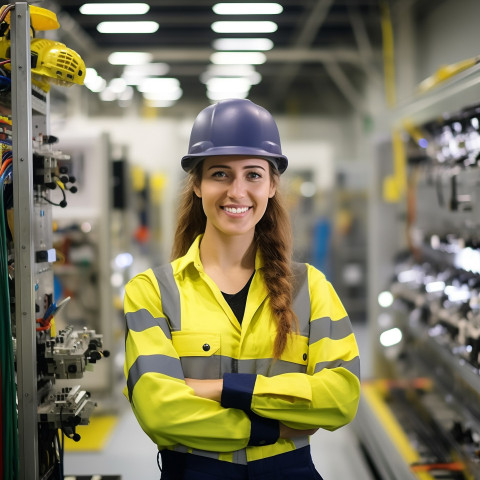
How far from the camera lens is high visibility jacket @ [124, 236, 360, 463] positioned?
5.52ft

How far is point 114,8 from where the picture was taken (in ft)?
20.0

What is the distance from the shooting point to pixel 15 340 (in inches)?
80.9

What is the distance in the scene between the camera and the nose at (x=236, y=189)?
5.94 feet

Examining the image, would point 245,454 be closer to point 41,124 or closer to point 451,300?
point 41,124

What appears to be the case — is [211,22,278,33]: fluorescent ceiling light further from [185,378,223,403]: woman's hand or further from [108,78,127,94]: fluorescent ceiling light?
[185,378,223,403]: woman's hand

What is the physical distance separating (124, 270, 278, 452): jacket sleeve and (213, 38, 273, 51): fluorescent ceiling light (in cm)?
661

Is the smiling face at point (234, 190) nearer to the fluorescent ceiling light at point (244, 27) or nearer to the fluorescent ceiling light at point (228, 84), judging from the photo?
the fluorescent ceiling light at point (244, 27)

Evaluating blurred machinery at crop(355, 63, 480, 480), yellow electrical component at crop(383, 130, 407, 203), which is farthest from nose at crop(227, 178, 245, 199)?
yellow electrical component at crop(383, 130, 407, 203)

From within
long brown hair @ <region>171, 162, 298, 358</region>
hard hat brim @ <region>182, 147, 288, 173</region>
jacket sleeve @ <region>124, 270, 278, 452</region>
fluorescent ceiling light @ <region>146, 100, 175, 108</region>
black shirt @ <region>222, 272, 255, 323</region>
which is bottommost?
jacket sleeve @ <region>124, 270, 278, 452</region>

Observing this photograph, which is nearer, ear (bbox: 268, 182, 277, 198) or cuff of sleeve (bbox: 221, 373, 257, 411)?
cuff of sleeve (bbox: 221, 373, 257, 411)

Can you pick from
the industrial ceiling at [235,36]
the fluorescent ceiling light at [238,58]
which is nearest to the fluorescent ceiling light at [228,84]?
the industrial ceiling at [235,36]

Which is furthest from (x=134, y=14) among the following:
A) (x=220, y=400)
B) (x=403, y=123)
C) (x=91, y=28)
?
(x=220, y=400)

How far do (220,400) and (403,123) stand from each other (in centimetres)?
291

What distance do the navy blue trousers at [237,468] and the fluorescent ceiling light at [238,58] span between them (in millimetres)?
6950
